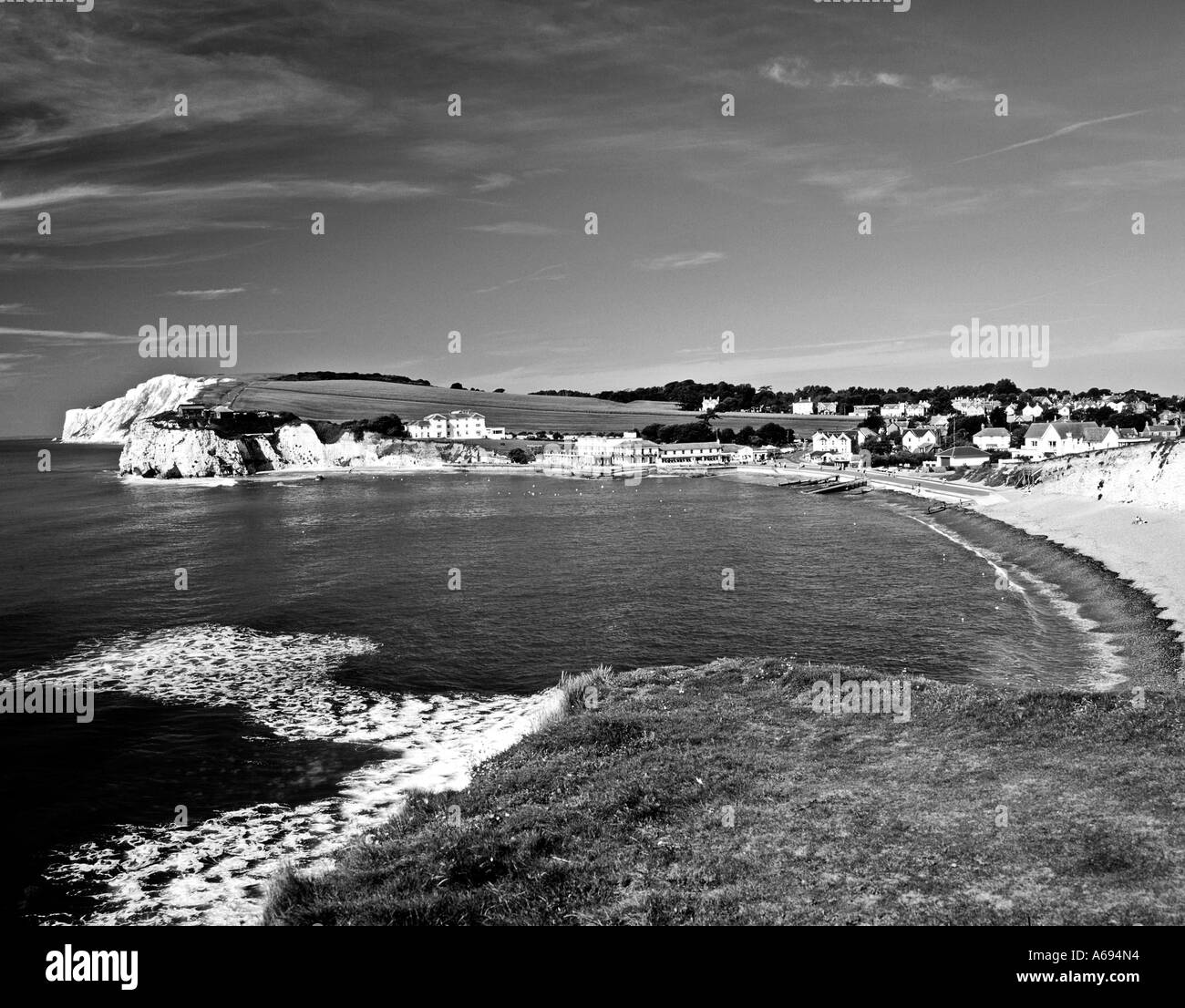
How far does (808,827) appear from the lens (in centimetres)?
1291

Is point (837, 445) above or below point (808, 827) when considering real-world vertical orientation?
above

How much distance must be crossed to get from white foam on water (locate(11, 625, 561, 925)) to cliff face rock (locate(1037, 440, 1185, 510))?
2348 inches

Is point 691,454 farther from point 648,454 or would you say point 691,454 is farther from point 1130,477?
point 1130,477

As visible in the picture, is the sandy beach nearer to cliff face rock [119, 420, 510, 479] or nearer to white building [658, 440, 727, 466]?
white building [658, 440, 727, 466]

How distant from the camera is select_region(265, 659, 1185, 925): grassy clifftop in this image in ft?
33.9

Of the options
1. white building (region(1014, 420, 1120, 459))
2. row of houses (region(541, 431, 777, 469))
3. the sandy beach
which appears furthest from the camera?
row of houses (region(541, 431, 777, 469))

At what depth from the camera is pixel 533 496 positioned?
112 meters

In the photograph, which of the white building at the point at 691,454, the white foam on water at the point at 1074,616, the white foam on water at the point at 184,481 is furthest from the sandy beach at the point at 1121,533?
the white foam on water at the point at 184,481

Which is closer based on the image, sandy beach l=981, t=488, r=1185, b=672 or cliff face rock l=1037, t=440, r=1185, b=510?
sandy beach l=981, t=488, r=1185, b=672

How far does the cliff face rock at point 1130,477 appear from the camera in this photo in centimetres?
6144

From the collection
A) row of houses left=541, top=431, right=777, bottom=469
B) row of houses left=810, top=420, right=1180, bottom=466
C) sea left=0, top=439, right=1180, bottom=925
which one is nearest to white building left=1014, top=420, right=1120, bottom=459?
row of houses left=810, top=420, right=1180, bottom=466

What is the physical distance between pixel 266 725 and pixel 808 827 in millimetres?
18517

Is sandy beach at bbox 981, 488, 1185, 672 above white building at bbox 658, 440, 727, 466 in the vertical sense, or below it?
below

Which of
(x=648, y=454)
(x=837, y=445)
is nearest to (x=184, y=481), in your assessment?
(x=648, y=454)
